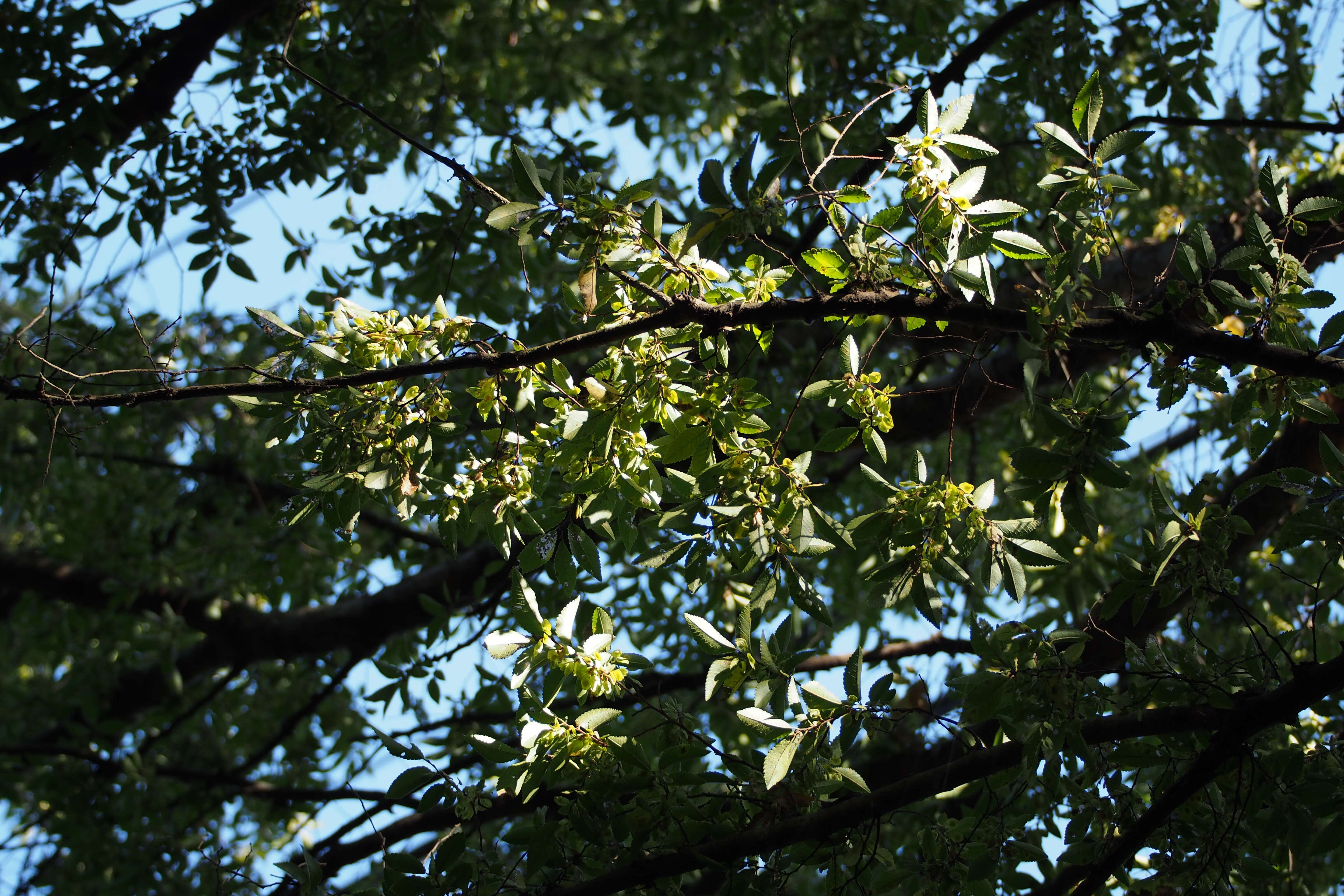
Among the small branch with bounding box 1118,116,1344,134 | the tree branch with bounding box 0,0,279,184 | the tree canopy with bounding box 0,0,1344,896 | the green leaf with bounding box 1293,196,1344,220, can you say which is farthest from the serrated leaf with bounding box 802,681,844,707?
the tree branch with bounding box 0,0,279,184

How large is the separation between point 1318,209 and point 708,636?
125 centimetres

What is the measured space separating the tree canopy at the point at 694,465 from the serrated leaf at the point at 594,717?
0.4 inches

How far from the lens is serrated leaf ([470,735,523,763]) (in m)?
1.60

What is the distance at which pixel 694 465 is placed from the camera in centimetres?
155

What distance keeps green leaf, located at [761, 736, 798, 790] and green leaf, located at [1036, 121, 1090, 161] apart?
3.33 feet

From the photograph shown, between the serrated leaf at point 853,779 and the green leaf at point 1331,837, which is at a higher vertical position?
the serrated leaf at point 853,779

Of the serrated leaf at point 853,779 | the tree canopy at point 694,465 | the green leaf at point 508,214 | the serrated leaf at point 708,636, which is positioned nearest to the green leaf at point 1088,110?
the tree canopy at point 694,465

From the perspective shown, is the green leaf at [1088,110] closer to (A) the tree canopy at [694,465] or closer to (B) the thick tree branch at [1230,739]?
(A) the tree canopy at [694,465]

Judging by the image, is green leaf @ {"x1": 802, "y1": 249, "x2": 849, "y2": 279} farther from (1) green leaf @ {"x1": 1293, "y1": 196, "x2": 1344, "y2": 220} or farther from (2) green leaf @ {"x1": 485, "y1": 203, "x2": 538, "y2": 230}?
(1) green leaf @ {"x1": 1293, "y1": 196, "x2": 1344, "y2": 220}

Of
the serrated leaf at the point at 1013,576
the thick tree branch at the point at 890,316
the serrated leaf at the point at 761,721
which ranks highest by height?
the thick tree branch at the point at 890,316

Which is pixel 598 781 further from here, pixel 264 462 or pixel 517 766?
pixel 264 462

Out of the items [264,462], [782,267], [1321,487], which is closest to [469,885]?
[782,267]

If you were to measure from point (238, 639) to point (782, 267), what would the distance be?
3.44 meters

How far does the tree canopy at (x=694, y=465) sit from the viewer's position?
1.49m
